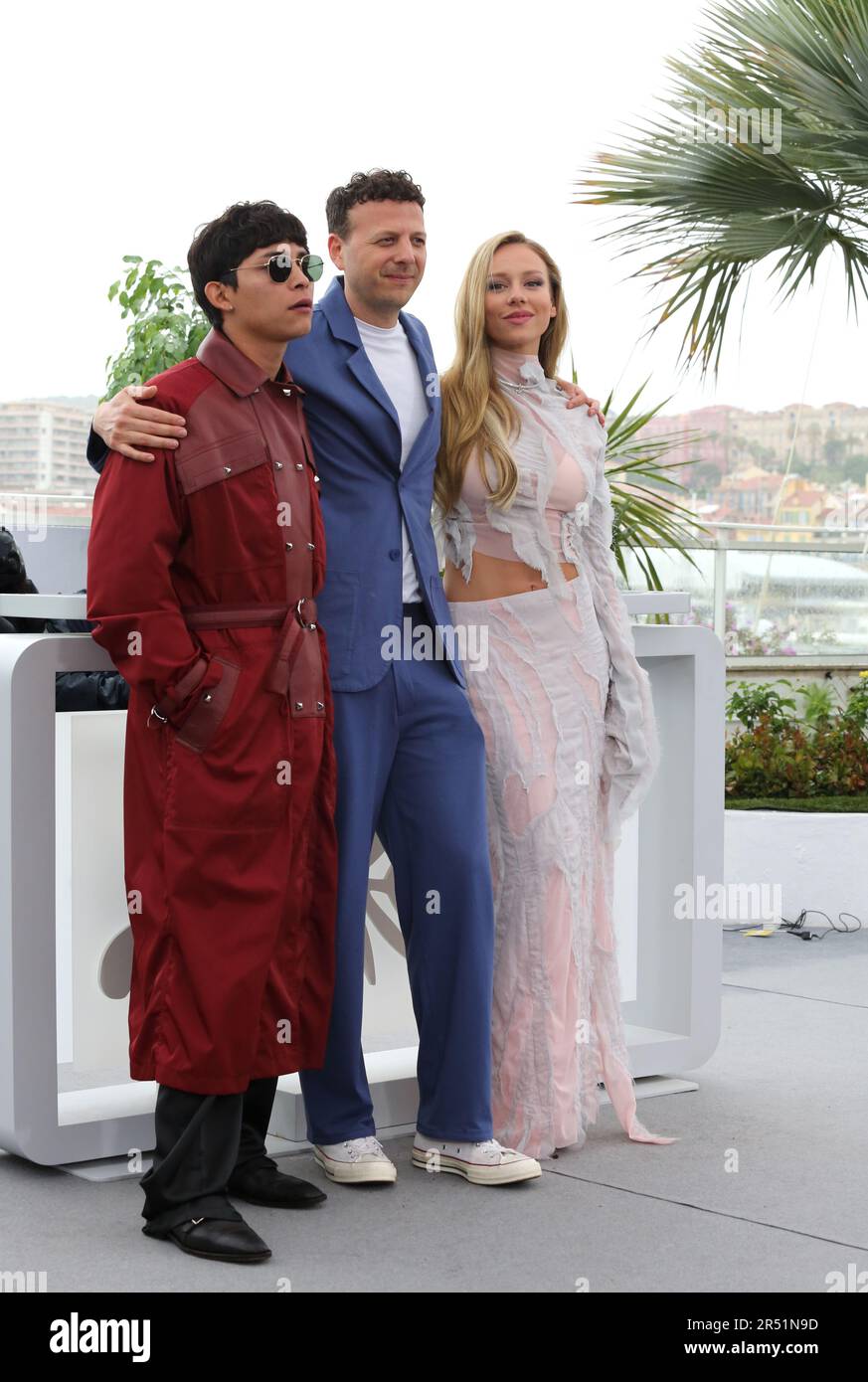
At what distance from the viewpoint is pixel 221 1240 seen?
2768 mm

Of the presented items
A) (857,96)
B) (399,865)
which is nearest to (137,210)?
(857,96)

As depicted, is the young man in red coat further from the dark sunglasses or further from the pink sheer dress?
the pink sheer dress

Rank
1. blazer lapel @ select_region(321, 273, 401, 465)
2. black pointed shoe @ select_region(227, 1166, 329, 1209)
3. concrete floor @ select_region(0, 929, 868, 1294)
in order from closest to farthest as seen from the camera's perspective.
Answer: concrete floor @ select_region(0, 929, 868, 1294), black pointed shoe @ select_region(227, 1166, 329, 1209), blazer lapel @ select_region(321, 273, 401, 465)

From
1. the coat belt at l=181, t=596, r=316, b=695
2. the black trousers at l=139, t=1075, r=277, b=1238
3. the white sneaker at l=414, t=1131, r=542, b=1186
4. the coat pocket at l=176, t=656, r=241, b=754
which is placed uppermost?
the coat belt at l=181, t=596, r=316, b=695

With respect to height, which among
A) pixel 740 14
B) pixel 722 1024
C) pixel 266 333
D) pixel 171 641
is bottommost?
pixel 722 1024

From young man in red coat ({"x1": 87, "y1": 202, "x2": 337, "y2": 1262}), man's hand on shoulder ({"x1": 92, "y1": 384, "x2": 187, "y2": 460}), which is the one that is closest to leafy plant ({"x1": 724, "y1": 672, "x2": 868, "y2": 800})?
young man in red coat ({"x1": 87, "y1": 202, "x2": 337, "y2": 1262})

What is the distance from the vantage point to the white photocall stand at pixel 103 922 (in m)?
3.19

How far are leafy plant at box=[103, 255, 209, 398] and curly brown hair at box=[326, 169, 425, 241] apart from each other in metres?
3.21

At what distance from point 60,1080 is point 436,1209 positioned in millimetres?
1199

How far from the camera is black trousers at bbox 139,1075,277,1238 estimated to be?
9.34 ft

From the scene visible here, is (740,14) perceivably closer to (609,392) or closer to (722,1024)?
(609,392)

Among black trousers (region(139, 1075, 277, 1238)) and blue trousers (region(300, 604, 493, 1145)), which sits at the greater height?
A: blue trousers (region(300, 604, 493, 1145))

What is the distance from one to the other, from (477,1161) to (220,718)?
109 cm
